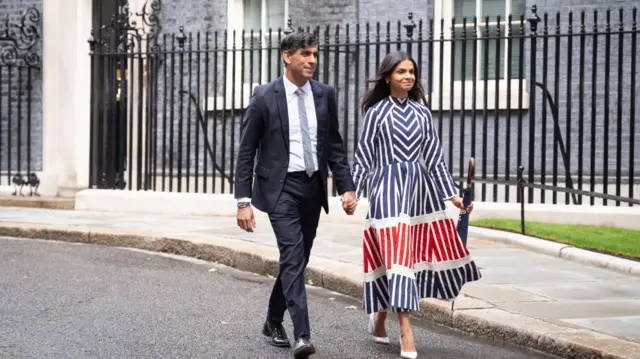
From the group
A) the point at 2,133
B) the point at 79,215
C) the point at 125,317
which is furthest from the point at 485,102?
the point at 2,133

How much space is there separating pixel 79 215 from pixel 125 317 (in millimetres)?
7243

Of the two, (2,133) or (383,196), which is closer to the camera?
(383,196)

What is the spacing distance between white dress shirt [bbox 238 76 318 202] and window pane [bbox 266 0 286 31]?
1023cm

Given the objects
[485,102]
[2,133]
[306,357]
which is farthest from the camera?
[2,133]

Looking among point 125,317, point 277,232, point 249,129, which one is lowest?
point 125,317

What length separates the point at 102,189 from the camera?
15.3 meters

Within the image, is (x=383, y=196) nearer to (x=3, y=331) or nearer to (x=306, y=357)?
(x=306, y=357)

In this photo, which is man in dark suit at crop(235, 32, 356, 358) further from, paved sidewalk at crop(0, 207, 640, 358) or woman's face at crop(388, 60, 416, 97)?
paved sidewalk at crop(0, 207, 640, 358)

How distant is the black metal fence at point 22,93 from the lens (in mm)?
17125

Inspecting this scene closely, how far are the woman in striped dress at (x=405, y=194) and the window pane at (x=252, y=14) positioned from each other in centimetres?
1035

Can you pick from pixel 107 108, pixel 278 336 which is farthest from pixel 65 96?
pixel 278 336

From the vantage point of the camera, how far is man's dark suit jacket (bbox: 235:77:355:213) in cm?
620

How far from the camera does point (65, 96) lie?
16719 mm

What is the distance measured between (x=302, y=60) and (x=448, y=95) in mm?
8776
